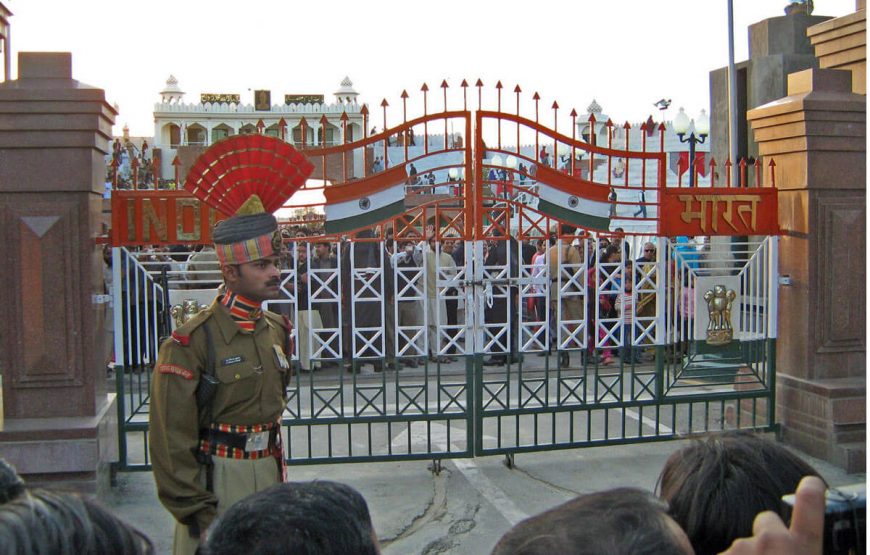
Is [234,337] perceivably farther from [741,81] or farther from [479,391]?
[741,81]

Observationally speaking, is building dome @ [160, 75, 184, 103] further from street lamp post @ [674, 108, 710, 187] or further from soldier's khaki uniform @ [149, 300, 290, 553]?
soldier's khaki uniform @ [149, 300, 290, 553]

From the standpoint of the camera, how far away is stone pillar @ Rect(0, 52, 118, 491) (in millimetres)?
4742

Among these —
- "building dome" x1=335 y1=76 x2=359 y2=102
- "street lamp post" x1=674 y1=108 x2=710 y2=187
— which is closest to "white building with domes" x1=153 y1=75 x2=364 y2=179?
"building dome" x1=335 y1=76 x2=359 y2=102

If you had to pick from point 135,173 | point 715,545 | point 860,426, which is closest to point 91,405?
point 135,173

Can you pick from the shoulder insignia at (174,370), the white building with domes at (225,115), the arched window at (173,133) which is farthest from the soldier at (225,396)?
the arched window at (173,133)

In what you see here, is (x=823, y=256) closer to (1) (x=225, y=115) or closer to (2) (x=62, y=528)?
(2) (x=62, y=528)

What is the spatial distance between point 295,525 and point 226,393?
185 cm

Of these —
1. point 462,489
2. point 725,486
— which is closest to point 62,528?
point 725,486

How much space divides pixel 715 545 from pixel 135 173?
4.45 metres

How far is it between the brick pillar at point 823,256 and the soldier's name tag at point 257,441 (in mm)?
4219

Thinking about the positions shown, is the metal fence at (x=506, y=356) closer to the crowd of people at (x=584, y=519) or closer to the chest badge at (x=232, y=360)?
the chest badge at (x=232, y=360)

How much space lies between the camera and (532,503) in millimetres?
5121

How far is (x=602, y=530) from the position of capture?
1.20 meters

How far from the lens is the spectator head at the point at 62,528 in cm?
112
